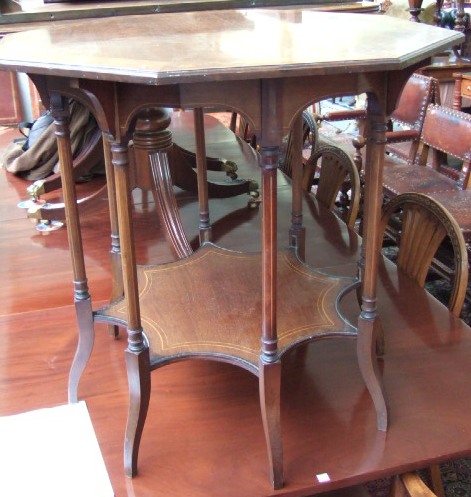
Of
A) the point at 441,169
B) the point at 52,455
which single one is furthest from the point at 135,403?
the point at 441,169

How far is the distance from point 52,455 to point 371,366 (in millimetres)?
515

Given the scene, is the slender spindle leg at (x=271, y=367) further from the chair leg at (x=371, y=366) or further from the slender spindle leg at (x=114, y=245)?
the slender spindle leg at (x=114, y=245)

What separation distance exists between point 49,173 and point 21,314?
989mm

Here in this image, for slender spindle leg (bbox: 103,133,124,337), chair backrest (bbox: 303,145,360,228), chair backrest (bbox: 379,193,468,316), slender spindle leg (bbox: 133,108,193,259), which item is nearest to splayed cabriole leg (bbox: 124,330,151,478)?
slender spindle leg (bbox: 103,133,124,337)

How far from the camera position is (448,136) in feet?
8.37

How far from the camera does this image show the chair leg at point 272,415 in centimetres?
92

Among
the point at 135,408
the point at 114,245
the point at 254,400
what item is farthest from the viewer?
the point at 114,245

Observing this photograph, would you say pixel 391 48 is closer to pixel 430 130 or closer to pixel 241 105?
pixel 241 105

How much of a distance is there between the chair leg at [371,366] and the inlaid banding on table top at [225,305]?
4 centimetres

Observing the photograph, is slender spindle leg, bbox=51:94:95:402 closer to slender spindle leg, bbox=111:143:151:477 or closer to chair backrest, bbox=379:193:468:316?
slender spindle leg, bbox=111:143:151:477

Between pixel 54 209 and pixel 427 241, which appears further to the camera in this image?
pixel 54 209

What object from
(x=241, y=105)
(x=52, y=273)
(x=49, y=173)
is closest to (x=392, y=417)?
(x=241, y=105)

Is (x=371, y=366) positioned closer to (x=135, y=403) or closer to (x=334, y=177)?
(x=135, y=403)

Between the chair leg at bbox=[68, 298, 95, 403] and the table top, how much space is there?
44cm
